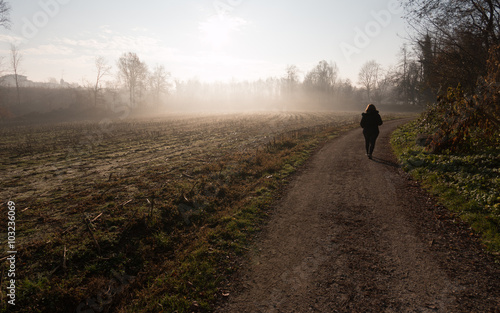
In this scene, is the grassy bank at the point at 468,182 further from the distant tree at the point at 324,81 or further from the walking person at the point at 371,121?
Answer: the distant tree at the point at 324,81

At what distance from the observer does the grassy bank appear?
201 inches

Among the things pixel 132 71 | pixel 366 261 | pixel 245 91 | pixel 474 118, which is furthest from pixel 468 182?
pixel 245 91

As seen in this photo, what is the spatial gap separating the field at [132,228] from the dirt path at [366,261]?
757 mm

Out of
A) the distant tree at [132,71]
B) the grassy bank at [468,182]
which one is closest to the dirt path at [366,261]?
the grassy bank at [468,182]

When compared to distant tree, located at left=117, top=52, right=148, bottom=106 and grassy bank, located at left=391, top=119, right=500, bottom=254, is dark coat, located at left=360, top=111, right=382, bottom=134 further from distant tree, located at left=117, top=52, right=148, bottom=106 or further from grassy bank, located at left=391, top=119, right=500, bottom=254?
distant tree, located at left=117, top=52, right=148, bottom=106

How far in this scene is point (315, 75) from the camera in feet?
339

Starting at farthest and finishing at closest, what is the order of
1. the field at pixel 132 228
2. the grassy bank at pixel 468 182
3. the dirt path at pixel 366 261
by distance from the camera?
the grassy bank at pixel 468 182, the field at pixel 132 228, the dirt path at pixel 366 261

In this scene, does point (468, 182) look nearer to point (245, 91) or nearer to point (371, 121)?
point (371, 121)

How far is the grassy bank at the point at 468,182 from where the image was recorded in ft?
16.8

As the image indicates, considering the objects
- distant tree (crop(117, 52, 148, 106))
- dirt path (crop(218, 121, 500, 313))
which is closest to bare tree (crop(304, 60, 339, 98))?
distant tree (crop(117, 52, 148, 106))

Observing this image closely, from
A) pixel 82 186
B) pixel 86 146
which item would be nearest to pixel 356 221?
pixel 82 186

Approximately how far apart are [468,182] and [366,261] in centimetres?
473

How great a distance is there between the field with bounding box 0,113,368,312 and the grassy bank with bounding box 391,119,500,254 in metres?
4.74

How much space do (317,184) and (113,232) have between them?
6.63 metres
